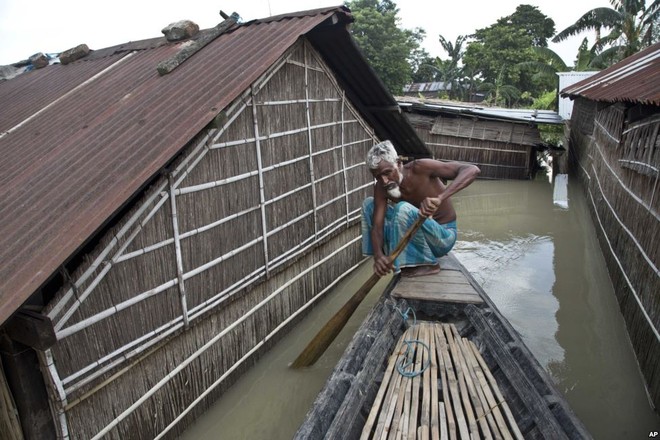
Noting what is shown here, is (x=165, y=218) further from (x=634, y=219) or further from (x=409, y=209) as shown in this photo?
(x=634, y=219)

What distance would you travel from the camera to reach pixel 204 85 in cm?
450

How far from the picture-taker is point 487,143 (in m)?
16.5

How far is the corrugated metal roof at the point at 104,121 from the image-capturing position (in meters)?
2.90

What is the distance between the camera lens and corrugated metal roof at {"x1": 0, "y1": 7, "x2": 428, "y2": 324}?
2.90m

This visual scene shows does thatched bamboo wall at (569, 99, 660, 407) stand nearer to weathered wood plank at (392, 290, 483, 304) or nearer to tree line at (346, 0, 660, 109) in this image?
weathered wood plank at (392, 290, 483, 304)

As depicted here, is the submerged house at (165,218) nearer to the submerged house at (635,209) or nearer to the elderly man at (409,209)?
the elderly man at (409,209)

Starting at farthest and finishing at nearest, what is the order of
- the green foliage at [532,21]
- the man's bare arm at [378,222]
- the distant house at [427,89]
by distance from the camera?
the distant house at [427,89]
the green foliage at [532,21]
the man's bare arm at [378,222]

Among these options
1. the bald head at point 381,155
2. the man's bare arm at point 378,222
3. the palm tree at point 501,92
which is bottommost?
the man's bare arm at point 378,222

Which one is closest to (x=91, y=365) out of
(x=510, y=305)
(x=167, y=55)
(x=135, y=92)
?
(x=135, y=92)

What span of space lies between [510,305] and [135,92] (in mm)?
6035

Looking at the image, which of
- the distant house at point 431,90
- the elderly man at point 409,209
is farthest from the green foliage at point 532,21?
the elderly man at point 409,209

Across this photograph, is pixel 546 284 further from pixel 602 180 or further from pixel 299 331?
pixel 299 331

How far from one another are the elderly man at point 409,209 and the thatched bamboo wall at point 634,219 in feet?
6.99

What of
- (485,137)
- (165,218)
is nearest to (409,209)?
(165,218)
